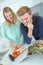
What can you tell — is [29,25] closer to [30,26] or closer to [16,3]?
[30,26]

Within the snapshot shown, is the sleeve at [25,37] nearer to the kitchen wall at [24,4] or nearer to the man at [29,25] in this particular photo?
the man at [29,25]

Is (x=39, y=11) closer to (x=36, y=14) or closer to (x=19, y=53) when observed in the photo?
(x=36, y=14)

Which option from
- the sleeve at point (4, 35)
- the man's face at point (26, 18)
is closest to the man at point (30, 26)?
the man's face at point (26, 18)

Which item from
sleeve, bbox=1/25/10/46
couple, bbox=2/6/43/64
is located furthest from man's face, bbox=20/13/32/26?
sleeve, bbox=1/25/10/46

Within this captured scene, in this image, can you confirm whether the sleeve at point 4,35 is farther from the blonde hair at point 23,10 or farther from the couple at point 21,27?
the blonde hair at point 23,10

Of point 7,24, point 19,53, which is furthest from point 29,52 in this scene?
point 7,24

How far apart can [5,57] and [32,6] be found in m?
0.33

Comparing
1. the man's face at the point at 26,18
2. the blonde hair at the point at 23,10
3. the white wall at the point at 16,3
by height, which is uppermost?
the white wall at the point at 16,3

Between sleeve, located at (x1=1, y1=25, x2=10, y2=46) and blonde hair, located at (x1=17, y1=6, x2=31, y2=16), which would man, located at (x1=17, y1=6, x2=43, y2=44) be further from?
sleeve, located at (x1=1, y1=25, x2=10, y2=46)

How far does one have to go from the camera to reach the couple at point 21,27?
1107 millimetres

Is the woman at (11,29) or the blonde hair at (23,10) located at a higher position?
the blonde hair at (23,10)

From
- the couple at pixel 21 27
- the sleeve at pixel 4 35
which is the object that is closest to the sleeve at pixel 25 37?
the couple at pixel 21 27

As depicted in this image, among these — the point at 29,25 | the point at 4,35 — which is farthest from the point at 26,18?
the point at 4,35

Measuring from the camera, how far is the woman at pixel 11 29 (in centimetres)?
113
